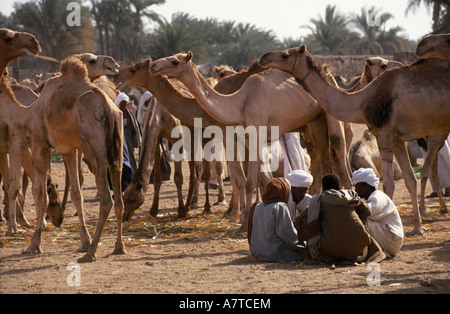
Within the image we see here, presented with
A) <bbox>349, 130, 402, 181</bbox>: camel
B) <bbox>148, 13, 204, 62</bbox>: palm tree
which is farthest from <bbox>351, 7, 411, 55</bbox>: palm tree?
<bbox>349, 130, 402, 181</bbox>: camel

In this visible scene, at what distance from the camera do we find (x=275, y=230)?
6551 mm

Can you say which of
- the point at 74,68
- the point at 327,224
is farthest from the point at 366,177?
the point at 74,68

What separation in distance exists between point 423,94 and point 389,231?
1.96 metres

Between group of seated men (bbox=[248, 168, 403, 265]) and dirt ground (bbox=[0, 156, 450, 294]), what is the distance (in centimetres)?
14

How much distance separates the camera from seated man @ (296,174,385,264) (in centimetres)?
606

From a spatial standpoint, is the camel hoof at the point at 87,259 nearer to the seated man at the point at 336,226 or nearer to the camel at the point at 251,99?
the seated man at the point at 336,226

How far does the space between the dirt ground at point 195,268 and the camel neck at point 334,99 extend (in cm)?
175

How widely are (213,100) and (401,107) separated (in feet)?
8.68

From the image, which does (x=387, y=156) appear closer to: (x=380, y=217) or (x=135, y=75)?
(x=380, y=217)

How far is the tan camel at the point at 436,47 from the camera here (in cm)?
709

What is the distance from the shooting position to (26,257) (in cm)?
700

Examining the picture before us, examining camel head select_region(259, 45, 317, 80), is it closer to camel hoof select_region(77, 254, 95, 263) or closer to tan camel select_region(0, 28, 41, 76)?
tan camel select_region(0, 28, 41, 76)

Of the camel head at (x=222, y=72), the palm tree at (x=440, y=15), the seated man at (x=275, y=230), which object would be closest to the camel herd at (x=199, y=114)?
the camel head at (x=222, y=72)
